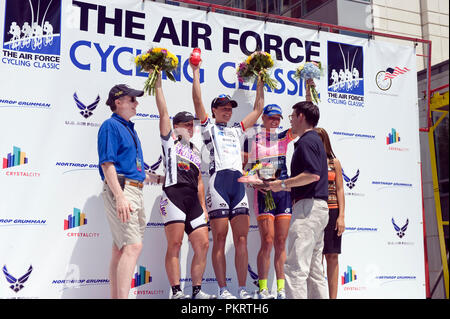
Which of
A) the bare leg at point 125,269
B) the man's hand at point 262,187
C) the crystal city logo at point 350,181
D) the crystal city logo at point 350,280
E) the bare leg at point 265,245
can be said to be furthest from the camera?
the crystal city logo at point 350,181

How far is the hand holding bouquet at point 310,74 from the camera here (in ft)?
19.4

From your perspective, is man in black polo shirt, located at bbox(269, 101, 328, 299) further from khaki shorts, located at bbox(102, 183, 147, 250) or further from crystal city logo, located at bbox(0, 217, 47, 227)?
crystal city logo, located at bbox(0, 217, 47, 227)

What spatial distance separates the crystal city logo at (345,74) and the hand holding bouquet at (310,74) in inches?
16.3

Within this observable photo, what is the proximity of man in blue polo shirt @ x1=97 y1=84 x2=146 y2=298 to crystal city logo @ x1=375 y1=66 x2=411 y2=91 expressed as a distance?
3.49 m

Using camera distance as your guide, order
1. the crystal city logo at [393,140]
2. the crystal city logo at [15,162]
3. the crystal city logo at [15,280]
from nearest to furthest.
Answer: the crystal city logo at [15,280], the crystal city logo at [15,162], the crystal city logo at [393,140]

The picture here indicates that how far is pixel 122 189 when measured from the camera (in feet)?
14.3

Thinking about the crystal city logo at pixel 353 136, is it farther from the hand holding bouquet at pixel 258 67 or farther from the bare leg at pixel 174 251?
the bare leg at pixel 174 251

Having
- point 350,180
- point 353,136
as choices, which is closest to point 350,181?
point 350,180

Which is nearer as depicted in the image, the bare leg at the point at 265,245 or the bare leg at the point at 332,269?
the bare leg at the point at 332,269

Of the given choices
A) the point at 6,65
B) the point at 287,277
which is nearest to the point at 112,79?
the point at 6,65

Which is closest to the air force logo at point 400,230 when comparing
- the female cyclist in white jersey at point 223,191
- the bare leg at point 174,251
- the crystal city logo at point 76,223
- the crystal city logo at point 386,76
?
the crystal city logo at point 386,76

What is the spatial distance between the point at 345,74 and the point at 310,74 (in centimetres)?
85

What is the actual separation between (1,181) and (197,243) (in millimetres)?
1892

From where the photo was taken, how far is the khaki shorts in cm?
427
